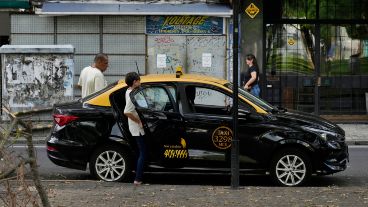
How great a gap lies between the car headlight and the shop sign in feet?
29.2

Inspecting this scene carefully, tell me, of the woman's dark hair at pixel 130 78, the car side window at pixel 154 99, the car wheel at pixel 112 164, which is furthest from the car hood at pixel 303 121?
the car wheel at pixel 112 164

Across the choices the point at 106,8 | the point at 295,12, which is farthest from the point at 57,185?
the point at 295,12

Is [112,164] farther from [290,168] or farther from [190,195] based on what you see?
[290,168]

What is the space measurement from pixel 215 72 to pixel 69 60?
4.07 meters

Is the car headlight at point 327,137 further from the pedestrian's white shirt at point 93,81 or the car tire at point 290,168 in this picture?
the pedestrian's white shirt at point 93,81

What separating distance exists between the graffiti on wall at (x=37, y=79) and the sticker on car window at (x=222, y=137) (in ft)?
23.7

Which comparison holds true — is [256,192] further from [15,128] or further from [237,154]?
[15,128]

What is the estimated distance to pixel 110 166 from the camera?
10195 mm

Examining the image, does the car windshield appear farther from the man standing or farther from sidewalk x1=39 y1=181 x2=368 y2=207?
the man standing

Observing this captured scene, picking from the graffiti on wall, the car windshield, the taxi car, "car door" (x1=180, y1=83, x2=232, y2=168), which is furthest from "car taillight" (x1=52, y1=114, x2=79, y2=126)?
the graffiti on wall

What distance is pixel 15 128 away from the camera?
571 cm

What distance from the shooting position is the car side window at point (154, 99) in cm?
1021

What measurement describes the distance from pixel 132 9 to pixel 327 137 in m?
9.48

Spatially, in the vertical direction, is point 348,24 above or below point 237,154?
above
